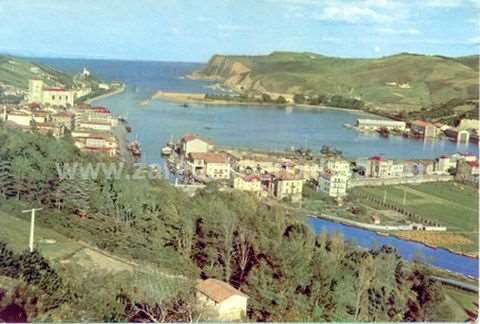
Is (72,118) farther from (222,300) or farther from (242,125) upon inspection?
(222,300)

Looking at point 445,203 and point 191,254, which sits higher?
point 445,203

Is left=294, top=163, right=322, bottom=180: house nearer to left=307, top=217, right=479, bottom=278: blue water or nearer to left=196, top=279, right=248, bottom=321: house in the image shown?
left=307, top=217, right=479, bottom=278: blue water

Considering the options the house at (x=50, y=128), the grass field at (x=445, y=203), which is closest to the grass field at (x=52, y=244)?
the house at (x=50, y=128)

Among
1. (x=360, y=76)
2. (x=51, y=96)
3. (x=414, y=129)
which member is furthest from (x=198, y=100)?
(x=414, y=129)

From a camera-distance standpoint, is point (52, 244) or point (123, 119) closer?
point (52, 244)

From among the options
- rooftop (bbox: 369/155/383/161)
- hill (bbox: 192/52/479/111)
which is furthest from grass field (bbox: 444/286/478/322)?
hill (bbox: 192/52/479/111)
